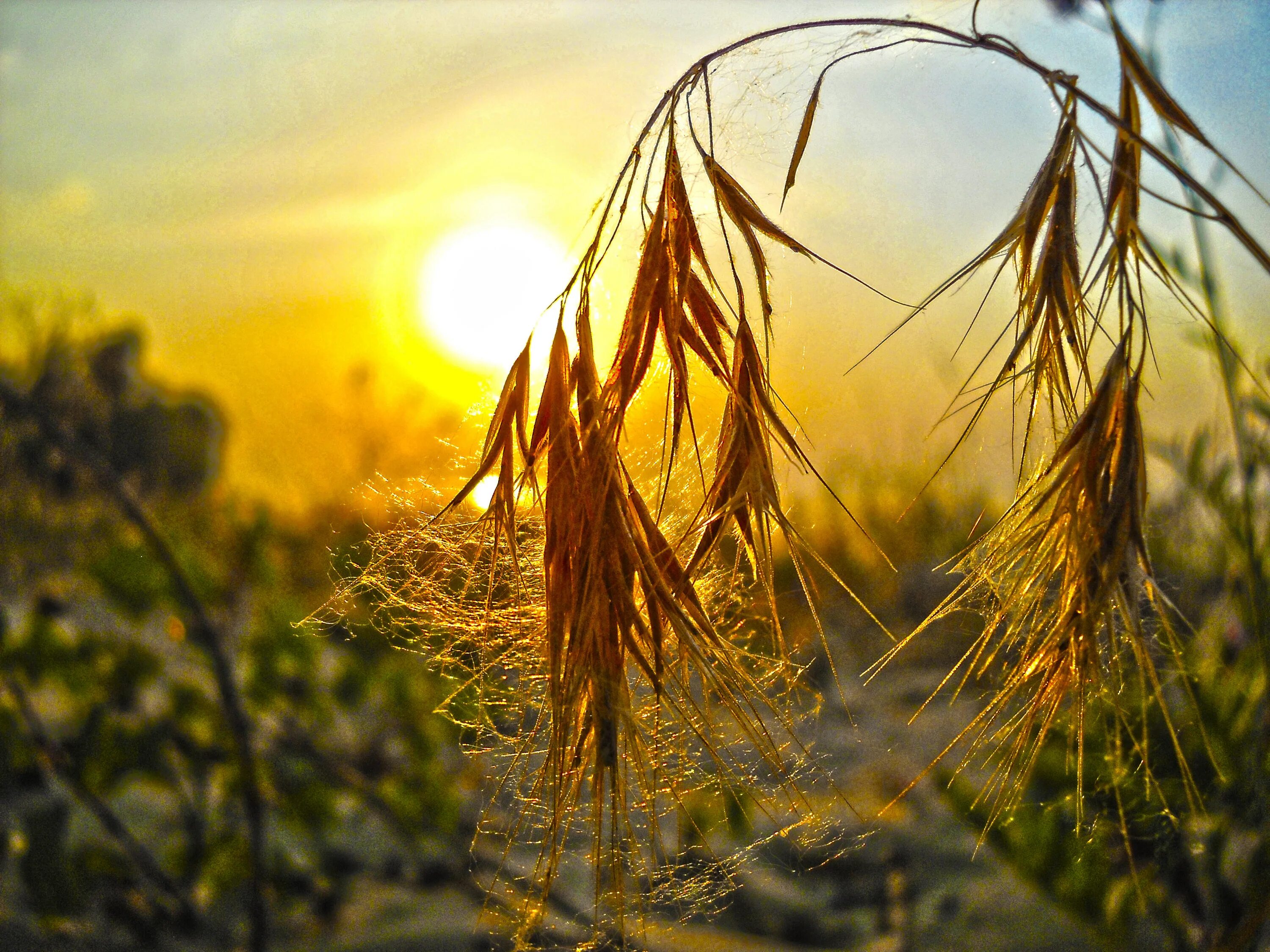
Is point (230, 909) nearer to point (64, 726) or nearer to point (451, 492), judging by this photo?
point (64, 726)

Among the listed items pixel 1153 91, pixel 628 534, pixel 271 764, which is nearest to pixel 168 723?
pixel 271 764

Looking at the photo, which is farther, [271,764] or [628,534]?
[271,764]

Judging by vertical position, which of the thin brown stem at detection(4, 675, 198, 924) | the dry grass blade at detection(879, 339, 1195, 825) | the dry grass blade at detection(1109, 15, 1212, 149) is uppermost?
the dry grass blade at detection(1109, 15, 1212, 149)

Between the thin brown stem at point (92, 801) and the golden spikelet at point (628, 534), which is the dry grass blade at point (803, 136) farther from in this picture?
the thin brown stem at point (92, 801)

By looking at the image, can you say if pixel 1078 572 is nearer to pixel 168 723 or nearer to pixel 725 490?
pixel 725 490

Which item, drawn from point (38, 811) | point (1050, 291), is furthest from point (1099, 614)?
point (38, 811)

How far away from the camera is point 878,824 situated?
1687 mm

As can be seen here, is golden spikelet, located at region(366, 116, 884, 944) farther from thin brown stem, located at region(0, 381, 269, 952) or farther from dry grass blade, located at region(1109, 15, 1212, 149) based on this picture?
thin brown stem, located at region(0, 381, 269, 952)

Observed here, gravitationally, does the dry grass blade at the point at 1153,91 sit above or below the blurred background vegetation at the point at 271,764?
above

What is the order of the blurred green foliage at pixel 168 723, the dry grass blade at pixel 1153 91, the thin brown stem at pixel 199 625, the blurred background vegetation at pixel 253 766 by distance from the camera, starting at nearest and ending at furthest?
the dry grass blade at pixel 1153 91
the thin brown stem at pixel 199 625
the blurred background vegetation at pixel 253 766
the blurred green foliage at pixel 168 723

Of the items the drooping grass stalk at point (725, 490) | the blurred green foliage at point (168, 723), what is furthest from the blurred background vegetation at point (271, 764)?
the drooping grass stalk at point (725, 490)

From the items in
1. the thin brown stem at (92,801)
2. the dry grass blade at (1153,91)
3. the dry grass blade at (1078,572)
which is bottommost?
the thin brown stem at (92,801)

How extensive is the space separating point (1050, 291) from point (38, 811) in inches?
78.9

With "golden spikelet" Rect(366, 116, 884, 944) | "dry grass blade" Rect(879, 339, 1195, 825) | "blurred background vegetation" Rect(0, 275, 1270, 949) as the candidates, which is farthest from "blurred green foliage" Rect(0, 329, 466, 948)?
"dry grass blade" Rect(879, 339, 1195, 825)
